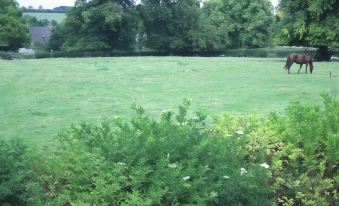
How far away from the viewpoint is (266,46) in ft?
227

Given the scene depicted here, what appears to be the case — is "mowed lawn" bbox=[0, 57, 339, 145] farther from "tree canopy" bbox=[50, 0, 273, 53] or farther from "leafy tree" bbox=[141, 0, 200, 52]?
"leafy tree" bbox=[141, 0, 200, 52]

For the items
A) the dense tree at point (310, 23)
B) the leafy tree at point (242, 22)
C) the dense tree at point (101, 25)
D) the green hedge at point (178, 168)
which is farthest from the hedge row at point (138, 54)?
the green hedge at point (178, 168)

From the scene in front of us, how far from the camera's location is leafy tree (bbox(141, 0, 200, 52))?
6100 cm

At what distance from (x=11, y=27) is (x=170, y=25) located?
20340mm

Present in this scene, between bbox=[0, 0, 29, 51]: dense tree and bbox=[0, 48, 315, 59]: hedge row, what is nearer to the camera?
bbox=[0, 48, 315, 59]: hedge row

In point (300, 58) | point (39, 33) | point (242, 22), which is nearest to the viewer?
point (300, 58)

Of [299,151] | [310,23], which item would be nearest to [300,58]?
[310,23]

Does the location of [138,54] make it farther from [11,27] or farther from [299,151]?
[299,151]

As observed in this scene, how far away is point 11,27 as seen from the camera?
204 feet

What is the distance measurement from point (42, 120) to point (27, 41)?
60.7 m

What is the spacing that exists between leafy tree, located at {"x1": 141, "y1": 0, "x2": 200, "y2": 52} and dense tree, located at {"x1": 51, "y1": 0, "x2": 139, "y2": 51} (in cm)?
228

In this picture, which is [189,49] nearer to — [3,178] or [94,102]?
[94,102]

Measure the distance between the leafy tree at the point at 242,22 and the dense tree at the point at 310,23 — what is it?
72.1 feet

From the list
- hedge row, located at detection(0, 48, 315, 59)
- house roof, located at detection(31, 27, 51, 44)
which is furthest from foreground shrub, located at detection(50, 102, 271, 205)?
house roof, located at detection(31, 27, 51, 44)
